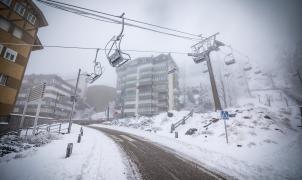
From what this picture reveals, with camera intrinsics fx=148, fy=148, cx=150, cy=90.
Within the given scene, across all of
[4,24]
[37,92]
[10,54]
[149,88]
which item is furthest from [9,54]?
[149,88]

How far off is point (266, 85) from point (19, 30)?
97138mm

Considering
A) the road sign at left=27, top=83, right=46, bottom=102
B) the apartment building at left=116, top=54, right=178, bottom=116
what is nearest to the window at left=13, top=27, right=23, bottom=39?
the road sign at left=27, top=83, right=46, bottom=102

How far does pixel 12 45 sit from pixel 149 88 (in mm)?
52257

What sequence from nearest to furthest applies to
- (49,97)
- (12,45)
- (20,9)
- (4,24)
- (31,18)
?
(4,24) → (12,45) → (20,9) → (31,18) → (49,97)

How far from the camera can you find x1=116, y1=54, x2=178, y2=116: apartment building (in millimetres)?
65125

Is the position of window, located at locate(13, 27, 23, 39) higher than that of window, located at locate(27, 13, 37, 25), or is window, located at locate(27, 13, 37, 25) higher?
window, located at locate(27, 13, 37, 25)

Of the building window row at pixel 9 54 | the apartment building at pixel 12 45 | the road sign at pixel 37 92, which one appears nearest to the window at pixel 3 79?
the apartment building at pixel 12 45

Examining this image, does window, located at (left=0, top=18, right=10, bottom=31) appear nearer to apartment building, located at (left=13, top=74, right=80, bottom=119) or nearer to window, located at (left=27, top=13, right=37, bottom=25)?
window, located at (left=27, top=13, right=37, bottom=25)

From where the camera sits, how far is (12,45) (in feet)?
59.9

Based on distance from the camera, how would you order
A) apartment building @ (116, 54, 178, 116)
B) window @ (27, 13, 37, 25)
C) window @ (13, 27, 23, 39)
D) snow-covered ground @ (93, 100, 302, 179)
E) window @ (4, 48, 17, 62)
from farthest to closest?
1. apartment building @ (116, 54, 178, 116)
2. window @ (27, 13, 37, 25)
3. window @ (13, 27, 23, 39)
4. window @ (4, 48, 17, 62)
5. snow-covered ground @ (93, 100, 302, 179)

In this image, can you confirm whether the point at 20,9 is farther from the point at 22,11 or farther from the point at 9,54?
the point at 9,54

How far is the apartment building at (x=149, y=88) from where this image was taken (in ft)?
214

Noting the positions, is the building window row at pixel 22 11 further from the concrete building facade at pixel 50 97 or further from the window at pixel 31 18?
the concrete building facade at pixel 50 97

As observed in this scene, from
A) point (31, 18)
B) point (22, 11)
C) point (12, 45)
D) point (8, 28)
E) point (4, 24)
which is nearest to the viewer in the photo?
point (4, 24)
